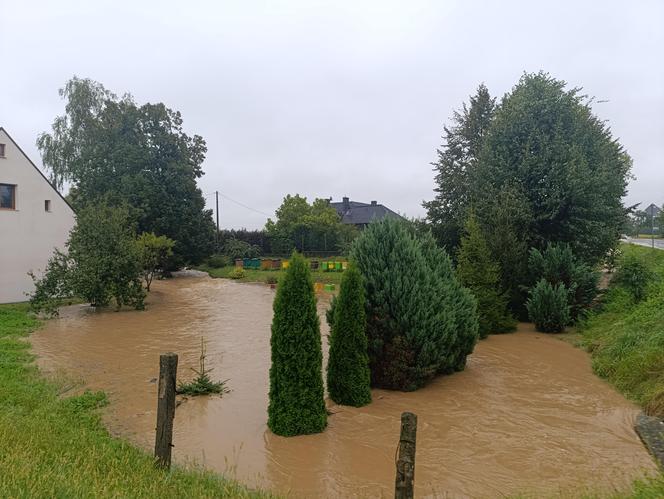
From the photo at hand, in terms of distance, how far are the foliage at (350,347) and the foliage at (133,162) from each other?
24720 mm

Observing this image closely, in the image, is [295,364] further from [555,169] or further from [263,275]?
[263,275]

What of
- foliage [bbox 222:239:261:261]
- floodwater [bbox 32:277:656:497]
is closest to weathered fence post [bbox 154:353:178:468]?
floodwater [bbox 32:277:656:497]

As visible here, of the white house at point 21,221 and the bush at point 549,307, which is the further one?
the white house at point 21,221

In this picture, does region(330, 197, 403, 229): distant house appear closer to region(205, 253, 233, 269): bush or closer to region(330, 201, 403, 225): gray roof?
region(330, 201, 403, 225): gray roof

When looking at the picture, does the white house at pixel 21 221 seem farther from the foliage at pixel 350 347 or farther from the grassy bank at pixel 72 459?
the foliage at pixel 350 347

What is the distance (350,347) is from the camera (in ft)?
20.9

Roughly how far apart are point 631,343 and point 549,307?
3730 millimetres

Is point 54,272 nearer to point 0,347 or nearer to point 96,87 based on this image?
point 0,347

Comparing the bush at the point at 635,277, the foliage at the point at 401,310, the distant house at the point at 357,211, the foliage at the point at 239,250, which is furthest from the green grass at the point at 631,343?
the distant house at the point at 357,211

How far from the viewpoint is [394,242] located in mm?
7516

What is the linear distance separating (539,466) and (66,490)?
432 centimetres

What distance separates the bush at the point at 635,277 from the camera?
12.5 m

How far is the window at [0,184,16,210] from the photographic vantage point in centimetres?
1784

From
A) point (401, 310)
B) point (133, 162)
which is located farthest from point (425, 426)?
point (133, 162)
